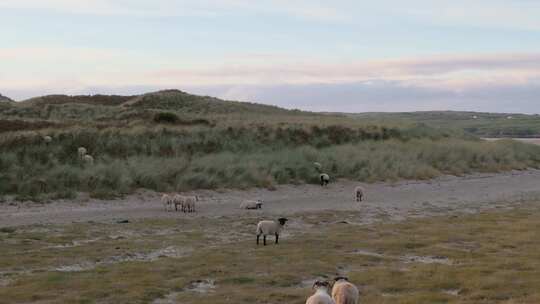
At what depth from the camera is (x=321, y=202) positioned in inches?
1211

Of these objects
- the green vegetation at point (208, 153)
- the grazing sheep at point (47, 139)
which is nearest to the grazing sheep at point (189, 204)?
the green vegetation at point (208, 153)

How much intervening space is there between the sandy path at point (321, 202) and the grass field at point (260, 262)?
8.87 ft

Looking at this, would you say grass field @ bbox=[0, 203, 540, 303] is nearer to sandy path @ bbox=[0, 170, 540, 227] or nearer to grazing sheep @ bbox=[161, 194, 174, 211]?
sandy path @ bbox=[0, 170, 540, 227]

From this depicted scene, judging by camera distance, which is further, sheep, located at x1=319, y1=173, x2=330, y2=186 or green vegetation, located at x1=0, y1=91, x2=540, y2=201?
sheep, located at x1=319, y1=173, x2=330, y2=186

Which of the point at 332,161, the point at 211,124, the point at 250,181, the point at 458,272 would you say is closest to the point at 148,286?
the point at 458,272

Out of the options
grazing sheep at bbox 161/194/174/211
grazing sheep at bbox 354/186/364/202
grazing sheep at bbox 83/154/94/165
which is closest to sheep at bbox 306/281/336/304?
grazing sheep at bbox 161/194/174/211

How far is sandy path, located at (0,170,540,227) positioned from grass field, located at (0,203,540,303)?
8.87 feet

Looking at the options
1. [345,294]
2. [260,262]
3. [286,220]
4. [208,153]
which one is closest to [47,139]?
[208,153]

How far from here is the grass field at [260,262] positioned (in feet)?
42.7

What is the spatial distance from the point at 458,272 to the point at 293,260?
381 centimetres

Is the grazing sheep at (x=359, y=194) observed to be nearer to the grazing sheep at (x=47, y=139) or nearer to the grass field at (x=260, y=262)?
the grass field at (x=260, y=262)

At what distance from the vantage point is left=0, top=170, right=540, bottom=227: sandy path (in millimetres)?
25109

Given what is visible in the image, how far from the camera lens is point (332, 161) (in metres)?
40.1

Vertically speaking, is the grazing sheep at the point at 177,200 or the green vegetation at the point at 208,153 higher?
the green vegetation at the point at 208,153
